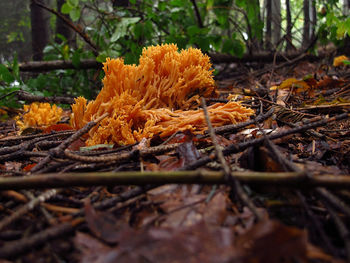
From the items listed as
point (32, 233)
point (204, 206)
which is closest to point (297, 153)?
point (204, 206)

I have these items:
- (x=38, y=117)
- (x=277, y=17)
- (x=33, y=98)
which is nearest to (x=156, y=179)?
(x=38, y=117)

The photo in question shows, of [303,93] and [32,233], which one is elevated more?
[303,93]

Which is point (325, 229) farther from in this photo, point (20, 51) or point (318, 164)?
point (20, 51)

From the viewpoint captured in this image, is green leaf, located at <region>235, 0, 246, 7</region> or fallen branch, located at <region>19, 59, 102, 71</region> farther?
fallen branch, located at <region>19, 59, 102, 71</region>

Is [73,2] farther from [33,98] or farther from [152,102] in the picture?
[152,102]

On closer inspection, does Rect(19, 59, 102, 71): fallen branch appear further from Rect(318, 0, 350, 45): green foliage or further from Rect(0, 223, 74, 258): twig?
Rect(0, 223, 74, 258): twig

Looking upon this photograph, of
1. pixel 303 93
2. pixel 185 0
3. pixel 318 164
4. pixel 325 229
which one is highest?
pixel 185 0

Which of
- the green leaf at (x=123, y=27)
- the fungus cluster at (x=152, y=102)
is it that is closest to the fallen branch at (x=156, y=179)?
the fungus cluster at (x=152, y=102)

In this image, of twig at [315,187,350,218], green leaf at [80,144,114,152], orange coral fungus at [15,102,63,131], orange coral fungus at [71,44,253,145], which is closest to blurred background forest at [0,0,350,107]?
orange coral fungus at [15,102,63,131]

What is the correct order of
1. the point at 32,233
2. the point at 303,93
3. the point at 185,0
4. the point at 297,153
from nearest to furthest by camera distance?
the point at 32,233 → the point at 297,153 → the point at 303,93 → the point at 185,0
